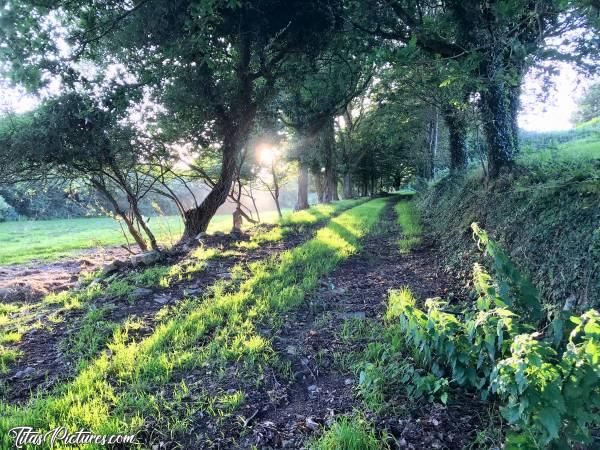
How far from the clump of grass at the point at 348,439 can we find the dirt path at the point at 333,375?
0.49ft

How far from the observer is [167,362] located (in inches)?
134

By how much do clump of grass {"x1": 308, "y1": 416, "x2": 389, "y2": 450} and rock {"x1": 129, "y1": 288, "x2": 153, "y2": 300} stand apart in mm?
4088

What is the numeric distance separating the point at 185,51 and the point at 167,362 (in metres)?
6.01

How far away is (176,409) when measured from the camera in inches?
111

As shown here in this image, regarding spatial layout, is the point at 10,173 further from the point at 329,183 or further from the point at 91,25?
the point at 329,183

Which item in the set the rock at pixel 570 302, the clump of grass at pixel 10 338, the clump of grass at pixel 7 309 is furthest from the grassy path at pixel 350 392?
the clump of grass at pixel 7 309

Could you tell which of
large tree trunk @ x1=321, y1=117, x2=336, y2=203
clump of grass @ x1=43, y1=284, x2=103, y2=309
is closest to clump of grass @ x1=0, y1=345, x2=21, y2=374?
clump of grass @ x1=43, y1=284, x2=103, y2=309

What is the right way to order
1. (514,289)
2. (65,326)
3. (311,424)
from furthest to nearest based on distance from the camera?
(65,326), (514,289), (311,424)

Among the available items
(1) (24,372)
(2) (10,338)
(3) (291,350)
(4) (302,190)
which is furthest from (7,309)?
(4) (302,190)

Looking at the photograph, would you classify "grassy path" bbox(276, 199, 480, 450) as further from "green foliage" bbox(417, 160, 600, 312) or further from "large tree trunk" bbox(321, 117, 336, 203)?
"large tree trunk" bbox(321, 117, 336, 203)

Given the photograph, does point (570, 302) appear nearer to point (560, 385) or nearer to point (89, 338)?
point (560, 385)

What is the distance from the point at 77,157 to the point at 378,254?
727 cm

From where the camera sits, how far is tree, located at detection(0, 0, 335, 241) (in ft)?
18.5

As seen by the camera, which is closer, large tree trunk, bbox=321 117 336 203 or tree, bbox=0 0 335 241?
tree, bbox=0 0 335 241
